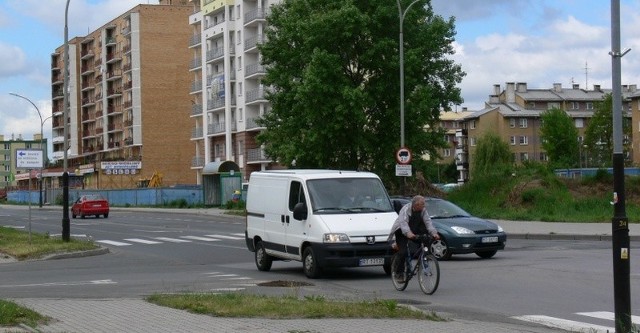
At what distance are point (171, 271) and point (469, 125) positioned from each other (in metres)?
118

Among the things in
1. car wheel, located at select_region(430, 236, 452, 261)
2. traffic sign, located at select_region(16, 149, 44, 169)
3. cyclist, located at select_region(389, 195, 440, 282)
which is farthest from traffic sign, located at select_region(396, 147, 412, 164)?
cyclist, located at select_region(389, 195, 440, 282)

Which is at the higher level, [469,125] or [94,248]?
[469,125]

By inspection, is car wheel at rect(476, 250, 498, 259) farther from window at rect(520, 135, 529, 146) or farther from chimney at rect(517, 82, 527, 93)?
chimney at rect(517, 82, 527, 93)

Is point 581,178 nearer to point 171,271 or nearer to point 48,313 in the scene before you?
point 171,271

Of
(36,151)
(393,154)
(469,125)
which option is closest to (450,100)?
(393,154)

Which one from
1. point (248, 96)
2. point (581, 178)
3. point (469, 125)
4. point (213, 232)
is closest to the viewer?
point (213, 232)

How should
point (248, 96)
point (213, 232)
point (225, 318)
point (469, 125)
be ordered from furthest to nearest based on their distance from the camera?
point (469, 125), point (248, 96), point (213, 232), point (225, 318)

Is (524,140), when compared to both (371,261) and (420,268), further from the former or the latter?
(420,268)

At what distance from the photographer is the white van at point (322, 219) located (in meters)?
19.1

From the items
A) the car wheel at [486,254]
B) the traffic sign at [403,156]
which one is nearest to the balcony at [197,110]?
the traffic sign at [403,156]

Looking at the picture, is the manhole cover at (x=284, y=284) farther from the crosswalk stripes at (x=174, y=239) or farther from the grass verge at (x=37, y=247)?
the crosswalk stripes at (x=174, y=239)

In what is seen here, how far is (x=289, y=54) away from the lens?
50781mm

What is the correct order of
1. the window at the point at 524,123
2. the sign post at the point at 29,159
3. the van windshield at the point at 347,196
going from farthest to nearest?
the window at the point at 524,123 → the sign post at the point at 29,159 → the van windshield at the point at 347,196

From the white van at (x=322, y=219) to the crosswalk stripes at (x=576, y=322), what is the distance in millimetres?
6226
